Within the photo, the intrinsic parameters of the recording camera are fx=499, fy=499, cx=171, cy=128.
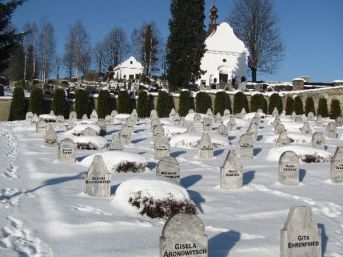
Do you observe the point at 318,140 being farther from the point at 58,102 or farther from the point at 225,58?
the point at 225,58

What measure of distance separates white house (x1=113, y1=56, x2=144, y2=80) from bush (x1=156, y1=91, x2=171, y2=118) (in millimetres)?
38214

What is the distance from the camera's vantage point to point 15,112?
3591 cm

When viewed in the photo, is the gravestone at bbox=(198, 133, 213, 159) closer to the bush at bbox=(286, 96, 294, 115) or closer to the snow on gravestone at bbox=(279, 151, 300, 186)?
the snow on gravestone at bbox=(279, 151, 300, 186)

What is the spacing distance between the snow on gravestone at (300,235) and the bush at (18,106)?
3218 centimetres

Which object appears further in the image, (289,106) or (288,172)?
(289,106)

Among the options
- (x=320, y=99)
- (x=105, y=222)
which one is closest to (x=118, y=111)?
(x=320, y=99)

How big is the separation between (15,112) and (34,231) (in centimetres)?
3028

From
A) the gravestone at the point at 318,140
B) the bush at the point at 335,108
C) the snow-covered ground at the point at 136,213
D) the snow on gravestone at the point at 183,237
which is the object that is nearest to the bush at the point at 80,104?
the bush at the point at 335,108

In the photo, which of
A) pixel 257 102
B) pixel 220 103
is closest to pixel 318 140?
Answer: pixel 220 103

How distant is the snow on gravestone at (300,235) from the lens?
623 cm

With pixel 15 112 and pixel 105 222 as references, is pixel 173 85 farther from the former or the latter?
pixel 105 222

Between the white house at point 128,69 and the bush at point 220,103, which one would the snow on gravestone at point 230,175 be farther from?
the white house at point 128,69

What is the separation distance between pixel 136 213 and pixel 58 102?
29.2 m

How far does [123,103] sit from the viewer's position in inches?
1491
